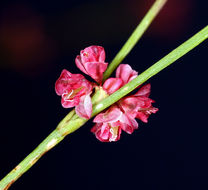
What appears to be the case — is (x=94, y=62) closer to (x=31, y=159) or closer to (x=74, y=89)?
(x=74, y=89)

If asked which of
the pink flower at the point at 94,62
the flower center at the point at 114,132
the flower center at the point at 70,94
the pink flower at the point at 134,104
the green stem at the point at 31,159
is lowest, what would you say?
the flower center at the point at 114,132

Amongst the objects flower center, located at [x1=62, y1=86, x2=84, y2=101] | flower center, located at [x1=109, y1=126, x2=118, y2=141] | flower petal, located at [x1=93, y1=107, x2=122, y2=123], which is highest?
flower center, located at [x1=62, y1=86, x2=84, y2=101]

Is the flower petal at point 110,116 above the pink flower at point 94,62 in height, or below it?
below

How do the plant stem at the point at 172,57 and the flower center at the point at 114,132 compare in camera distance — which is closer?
the plant stem at the point at 172,57

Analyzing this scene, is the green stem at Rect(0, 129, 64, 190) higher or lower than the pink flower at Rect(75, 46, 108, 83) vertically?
lower

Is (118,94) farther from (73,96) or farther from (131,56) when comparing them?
(131,56)

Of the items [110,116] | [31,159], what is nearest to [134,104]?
[110,116]

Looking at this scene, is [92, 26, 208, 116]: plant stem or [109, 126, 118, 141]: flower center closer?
[92, 26, 208, 116]: plant stem
